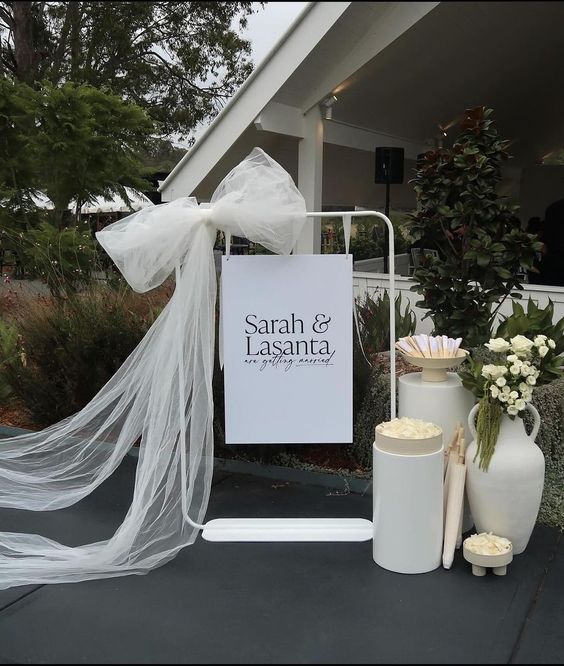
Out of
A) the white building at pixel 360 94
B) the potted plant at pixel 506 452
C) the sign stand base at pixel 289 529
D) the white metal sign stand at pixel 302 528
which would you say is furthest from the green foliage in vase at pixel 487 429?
the white building at pixel 360 94

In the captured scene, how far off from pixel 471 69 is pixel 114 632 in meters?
Result: 6.97

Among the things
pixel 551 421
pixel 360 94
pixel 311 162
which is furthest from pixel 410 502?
pixel 360 94

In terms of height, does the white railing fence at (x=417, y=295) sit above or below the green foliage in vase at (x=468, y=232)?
below

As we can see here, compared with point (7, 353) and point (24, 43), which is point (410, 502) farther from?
point (24, 43)

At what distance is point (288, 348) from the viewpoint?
340 centimetres

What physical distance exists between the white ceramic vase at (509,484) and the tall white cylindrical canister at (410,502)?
0.66 feet

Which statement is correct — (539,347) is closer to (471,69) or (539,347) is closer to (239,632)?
(239,632)

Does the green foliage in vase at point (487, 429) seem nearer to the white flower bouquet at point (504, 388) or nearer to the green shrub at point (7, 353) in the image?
the white flower bouquet at point (504, 388)

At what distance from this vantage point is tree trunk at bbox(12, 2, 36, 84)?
124 inches

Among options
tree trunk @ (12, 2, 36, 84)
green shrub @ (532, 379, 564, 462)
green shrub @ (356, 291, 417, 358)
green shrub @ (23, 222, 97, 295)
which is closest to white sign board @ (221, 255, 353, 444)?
green shrub @ (356, 291, 417, 358)

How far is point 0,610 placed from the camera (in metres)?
2.64

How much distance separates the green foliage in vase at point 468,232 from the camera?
371 centimetres

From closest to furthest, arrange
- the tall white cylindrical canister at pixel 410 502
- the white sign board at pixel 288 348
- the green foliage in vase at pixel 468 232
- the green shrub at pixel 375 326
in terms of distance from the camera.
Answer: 1. the tall white cylindrical canister at pixel 410 502
2. the white sign board at pixel 288 348
3. the green foliage in vase at pixel 468 232
4. the green shrub at pixel 375 326

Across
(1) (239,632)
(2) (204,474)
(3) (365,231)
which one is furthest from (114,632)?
(3) (365,231)
